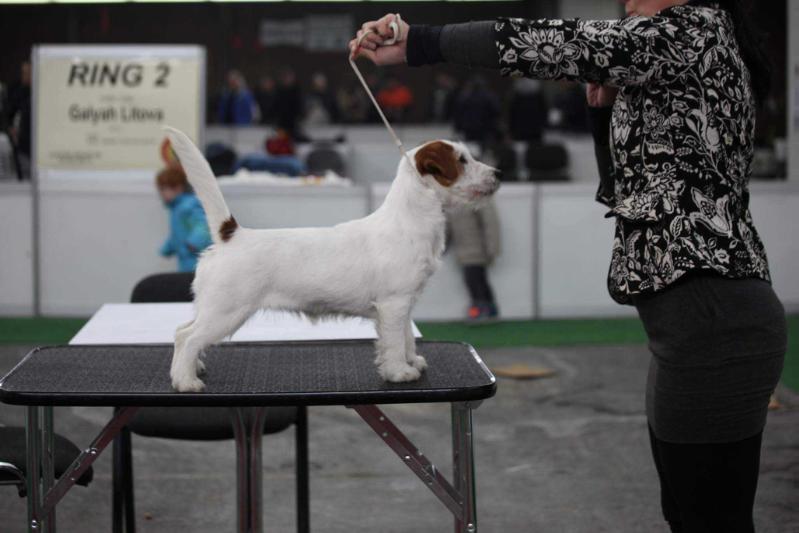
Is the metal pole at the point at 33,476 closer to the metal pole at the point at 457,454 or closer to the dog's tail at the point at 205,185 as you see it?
the dog's tail at the point at 205,185

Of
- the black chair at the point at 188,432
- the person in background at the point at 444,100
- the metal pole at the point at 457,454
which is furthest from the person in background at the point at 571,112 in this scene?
the metal pole at the point at 457,454

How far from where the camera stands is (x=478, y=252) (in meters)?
7.57

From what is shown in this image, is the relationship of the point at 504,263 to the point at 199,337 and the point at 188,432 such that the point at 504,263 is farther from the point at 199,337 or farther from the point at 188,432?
the point at 199,337

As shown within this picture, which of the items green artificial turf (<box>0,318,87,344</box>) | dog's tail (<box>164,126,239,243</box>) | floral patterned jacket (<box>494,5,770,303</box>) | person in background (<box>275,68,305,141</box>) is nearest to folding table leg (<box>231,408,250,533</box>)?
dog's tail (<box>164,126,239,243</box>)

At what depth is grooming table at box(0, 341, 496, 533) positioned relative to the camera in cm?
219

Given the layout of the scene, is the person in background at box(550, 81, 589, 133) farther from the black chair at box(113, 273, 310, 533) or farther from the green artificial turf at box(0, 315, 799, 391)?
the black chair at box(113, 273, 310, 533)

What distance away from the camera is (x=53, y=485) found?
7.84ft

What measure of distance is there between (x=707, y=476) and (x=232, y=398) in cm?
94

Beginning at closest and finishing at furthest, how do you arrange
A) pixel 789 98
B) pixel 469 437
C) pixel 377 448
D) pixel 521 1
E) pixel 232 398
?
pixel 232 398
pixel 469 437
pixel 377 448
pixel 789 98
pixel 521 1

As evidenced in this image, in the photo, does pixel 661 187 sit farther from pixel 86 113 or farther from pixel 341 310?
pixel 86 113

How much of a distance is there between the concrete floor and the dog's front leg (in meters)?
1.80

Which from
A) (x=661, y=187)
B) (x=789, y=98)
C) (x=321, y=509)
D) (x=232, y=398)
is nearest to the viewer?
(x=661, y=187)

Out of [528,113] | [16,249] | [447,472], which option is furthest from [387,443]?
[528,113]

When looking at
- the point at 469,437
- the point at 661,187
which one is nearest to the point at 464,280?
the point at 469,437
